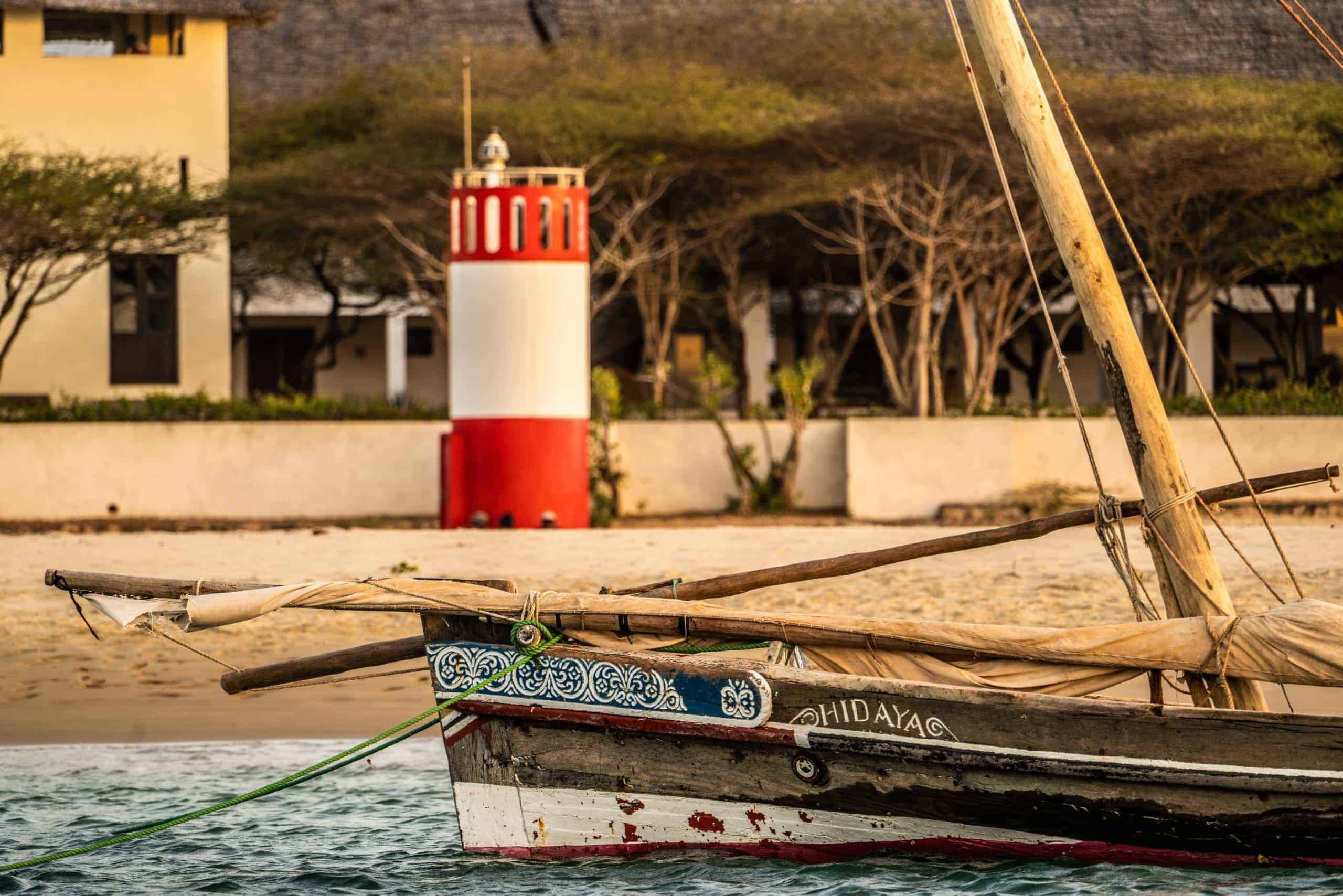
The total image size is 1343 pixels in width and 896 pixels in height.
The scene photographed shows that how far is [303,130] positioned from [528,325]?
47.0ft

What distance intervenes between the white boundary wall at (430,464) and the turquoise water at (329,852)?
33.2 ft

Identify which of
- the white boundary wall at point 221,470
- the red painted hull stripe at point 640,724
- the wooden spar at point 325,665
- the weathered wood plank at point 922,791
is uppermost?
the white boundary wall at point 221,470

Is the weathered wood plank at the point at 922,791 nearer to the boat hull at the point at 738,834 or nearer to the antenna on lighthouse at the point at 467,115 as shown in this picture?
the boat hull at the point at 738,834

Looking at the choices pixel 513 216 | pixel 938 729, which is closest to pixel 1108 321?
pixel 938 729

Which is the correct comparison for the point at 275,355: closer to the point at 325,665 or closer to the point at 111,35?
the point at 111,35

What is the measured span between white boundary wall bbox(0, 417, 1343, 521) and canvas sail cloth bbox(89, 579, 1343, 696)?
13621 mm

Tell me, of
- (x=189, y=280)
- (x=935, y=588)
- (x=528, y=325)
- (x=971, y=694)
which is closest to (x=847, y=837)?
(x=971, y=694)

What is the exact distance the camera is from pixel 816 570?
26.7 feet

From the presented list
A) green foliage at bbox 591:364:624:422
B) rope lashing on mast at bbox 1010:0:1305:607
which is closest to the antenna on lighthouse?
green foliage at bbox 591:364:624:422

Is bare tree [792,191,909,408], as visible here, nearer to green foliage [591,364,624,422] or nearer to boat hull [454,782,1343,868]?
green foliage [591,364,624,422]

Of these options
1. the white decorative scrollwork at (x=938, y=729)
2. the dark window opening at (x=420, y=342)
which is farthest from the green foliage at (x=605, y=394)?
the dark window opening at (x=420, y=342)

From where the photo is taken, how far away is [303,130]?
30547 mm

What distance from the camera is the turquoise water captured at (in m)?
7.39

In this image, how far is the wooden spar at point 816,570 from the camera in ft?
24.9
